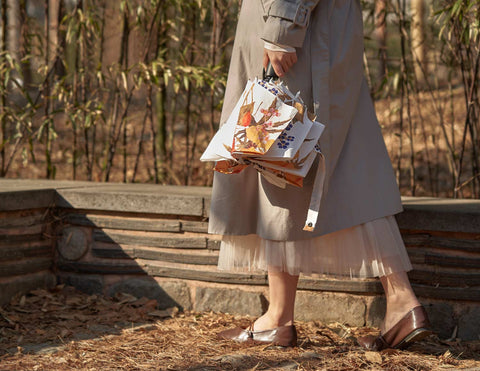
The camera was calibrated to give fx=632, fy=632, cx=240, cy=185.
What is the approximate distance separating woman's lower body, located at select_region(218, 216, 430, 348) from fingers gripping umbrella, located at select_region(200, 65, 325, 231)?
0.67 feet

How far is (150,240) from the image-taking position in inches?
106

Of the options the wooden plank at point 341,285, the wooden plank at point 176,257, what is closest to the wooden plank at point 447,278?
the wooden plank at point 341,285

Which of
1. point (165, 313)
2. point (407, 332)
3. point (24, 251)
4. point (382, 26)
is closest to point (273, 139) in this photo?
point (407, 332)

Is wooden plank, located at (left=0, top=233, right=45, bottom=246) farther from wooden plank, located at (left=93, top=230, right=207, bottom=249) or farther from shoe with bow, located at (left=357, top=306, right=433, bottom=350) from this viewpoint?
shoe with bow, located at (left=357, top=306, right=433, bottom=350)

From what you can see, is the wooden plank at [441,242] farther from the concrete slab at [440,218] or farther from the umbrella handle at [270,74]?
the umbrella handle at [270,74]

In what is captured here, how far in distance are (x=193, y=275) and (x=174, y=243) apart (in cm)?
16

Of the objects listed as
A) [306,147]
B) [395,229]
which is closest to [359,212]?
[395,229]

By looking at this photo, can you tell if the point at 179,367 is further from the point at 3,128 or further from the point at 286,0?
the point at 3,128

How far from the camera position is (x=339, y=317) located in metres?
2.48

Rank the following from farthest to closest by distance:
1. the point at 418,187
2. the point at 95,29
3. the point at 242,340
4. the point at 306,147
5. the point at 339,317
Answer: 1. the point at 418,187
2. the point at 95,29
3. the point at 339,317
4. the point at 242,340
5. the point at 306,147

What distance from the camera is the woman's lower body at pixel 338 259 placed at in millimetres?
2033

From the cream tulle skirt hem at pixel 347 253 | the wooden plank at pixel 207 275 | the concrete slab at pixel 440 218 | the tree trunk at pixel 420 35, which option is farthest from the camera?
the tree trunk at pixel 420 35

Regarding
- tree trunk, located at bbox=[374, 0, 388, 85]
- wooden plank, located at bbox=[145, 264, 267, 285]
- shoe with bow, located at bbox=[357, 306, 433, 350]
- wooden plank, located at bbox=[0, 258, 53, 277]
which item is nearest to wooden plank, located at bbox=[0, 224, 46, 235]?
wooden plank, located at bbox=[0, 258, 53, 277]

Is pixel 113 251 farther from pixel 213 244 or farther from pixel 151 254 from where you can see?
pixel 213 244
